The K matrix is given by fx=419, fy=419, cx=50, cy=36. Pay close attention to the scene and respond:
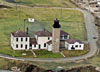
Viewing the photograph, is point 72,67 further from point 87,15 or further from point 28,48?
point 87,15

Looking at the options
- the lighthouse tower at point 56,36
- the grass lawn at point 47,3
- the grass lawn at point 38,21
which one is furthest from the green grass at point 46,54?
the grass lawn at point 47,3

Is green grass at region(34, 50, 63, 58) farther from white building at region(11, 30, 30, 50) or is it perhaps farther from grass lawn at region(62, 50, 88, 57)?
white building at region(11, 30, 30, 50)

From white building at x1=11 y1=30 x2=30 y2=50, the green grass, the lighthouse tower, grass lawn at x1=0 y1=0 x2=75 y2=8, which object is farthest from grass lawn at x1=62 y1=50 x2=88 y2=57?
grass lawn at x1=0 y1=0 x2=75 y2=8

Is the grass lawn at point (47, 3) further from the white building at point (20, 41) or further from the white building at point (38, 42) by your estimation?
the white building at point (20, 41)

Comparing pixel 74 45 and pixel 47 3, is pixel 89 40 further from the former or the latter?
pixel 47 3

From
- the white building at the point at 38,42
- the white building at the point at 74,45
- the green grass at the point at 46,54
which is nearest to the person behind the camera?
the green grass at the point at 46,54
